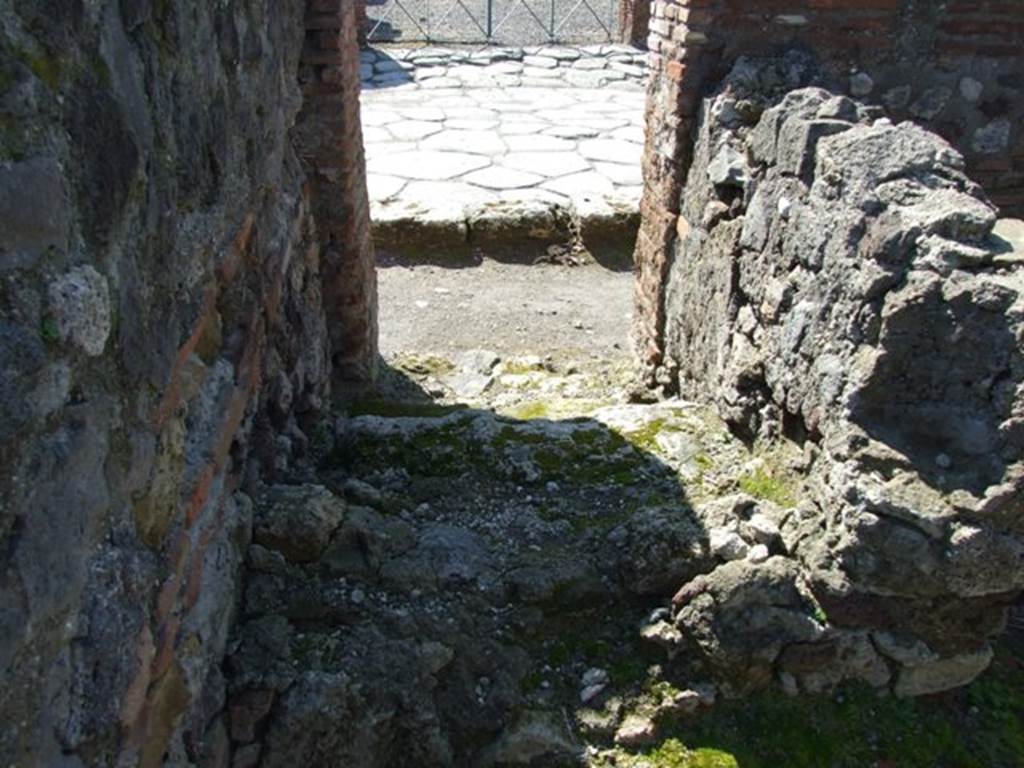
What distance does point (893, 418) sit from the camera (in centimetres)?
228

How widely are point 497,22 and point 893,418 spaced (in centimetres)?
1193

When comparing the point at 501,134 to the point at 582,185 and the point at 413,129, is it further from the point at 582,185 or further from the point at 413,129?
the point at 582,185

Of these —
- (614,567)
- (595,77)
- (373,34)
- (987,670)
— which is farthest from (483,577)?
(373,34)

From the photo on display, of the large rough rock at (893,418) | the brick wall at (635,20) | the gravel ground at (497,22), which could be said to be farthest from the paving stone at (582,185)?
the gravel ground at (497,22)

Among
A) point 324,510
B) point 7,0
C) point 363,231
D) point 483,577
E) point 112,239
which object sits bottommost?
point 483,577

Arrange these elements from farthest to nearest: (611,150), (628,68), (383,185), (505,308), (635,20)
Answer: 1. (635,20)
2. (628,68)
3. (611,150)
4. (383,185)
5. (505,308)

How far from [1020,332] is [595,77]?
844 cm

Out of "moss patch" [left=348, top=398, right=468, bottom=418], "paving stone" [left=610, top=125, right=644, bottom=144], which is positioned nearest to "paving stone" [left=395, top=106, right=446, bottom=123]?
"paving stone" [left=610, top=125, right=644, bottom=144]

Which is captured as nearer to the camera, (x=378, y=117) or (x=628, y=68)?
(x=378, y=117)

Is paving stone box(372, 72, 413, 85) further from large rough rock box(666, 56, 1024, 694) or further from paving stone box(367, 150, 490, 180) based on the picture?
large rough rock box(666, 56, 1024, 694)

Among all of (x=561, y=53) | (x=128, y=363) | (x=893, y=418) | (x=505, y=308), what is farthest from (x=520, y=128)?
(x=128, y=363)

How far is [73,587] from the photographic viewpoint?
51.3 inches

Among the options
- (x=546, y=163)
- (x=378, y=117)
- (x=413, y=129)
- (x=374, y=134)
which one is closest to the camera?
(x=546, y=163)

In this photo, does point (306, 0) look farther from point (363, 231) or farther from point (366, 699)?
point (366, 699)
